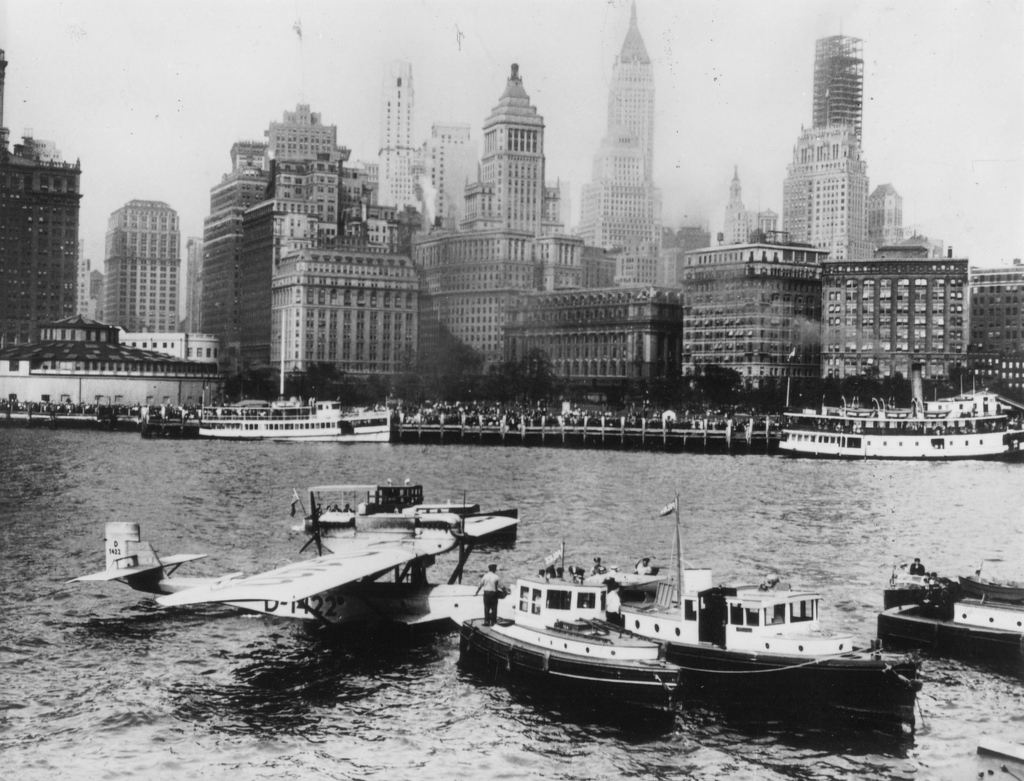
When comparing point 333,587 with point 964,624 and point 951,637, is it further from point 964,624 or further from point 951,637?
point 964,624

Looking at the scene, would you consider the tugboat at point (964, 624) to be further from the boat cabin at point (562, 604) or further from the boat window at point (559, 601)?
the boat window at point (559, 601)

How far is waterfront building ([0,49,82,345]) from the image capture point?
16838cm

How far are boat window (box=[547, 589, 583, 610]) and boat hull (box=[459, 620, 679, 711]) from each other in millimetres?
1507

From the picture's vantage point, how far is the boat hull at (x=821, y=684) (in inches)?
1319

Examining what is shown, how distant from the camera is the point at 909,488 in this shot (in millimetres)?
93875

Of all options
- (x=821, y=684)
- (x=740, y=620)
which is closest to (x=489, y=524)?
(x=740, y=620)

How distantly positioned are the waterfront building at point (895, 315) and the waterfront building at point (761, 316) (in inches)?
193

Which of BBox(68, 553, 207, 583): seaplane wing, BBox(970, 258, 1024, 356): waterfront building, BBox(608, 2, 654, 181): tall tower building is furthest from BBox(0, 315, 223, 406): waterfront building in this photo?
BBox(68, 553, 207, 583): seaplane wing

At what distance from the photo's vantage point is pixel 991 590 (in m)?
41.2

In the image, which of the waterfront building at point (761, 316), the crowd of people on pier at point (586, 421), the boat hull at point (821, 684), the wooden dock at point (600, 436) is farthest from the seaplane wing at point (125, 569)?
the waterfront building at point (761, 316)

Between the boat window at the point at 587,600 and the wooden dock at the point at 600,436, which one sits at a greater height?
the wooden dock at the point at 600,436

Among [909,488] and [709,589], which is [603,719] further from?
[909,488]

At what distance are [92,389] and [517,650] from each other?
155m

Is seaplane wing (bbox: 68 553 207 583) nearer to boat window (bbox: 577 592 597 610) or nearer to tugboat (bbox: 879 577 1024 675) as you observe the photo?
boat window (bbox: 577 592 597 610)
